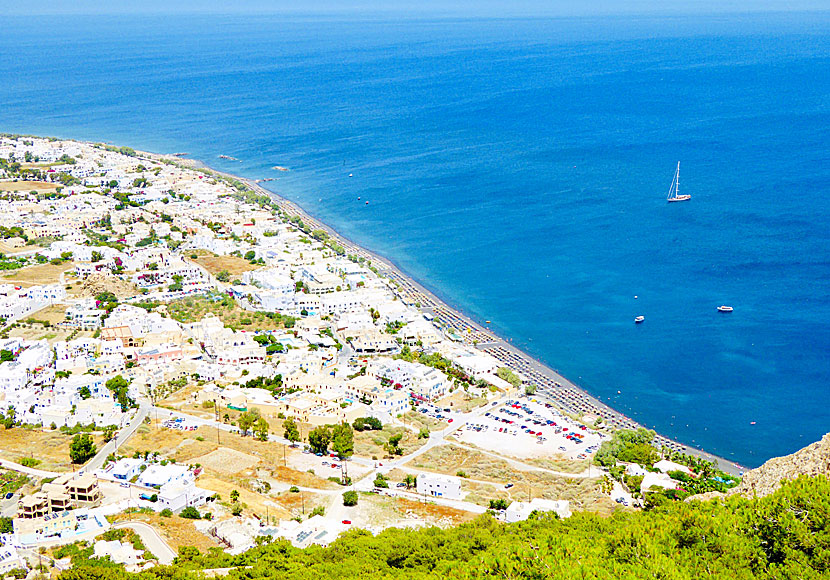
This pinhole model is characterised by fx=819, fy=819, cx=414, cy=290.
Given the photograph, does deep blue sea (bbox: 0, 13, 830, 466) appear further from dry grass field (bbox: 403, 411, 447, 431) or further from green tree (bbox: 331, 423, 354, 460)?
green tree (bbox: 331, 423, 354, 460)

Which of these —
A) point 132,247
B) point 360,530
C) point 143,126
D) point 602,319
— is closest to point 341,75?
point 143,126

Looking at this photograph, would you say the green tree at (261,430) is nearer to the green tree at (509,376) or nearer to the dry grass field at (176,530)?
the dry grass field at (176,530)

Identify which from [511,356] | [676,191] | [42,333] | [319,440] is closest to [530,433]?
[511,356]

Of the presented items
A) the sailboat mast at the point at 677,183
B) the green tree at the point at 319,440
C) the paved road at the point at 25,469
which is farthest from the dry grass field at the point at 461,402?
the sailboat mast at the point at 677,183

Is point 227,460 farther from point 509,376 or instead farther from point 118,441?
point 509,376

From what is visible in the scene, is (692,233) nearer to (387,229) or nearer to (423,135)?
(387,229)
